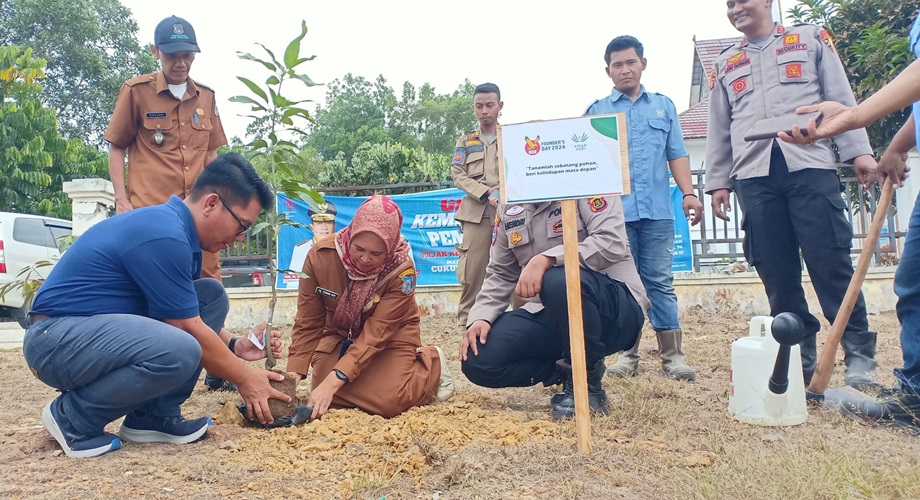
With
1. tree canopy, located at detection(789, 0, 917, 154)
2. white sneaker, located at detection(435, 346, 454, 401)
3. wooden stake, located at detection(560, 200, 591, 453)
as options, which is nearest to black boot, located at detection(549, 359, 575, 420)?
wooden stake, located at detection(560, 200, 591, 453)

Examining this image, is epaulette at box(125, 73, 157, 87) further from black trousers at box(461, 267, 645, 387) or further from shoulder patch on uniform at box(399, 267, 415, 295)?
black trousers at box(461, 267, 645, 387)

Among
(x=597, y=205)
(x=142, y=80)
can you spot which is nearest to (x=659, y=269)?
(x=597, y=205)

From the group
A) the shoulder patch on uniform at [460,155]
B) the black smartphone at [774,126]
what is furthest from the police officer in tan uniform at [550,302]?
the shoulder patch on uniform at [460,155]

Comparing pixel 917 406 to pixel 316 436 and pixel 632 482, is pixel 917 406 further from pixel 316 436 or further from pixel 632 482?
pixel 316 436

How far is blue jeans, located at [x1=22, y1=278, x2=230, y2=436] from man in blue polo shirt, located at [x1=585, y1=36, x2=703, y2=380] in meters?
2.34

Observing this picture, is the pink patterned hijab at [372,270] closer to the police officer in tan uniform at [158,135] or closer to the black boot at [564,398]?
the black boot at [564,398]

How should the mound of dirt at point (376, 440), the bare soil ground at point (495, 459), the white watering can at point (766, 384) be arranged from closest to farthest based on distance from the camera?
the bare soil ground at point (495, 459) < the mound of dirt at point (376, 440) < the white watering can at point (766, 384)

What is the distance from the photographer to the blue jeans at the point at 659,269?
3836 mm

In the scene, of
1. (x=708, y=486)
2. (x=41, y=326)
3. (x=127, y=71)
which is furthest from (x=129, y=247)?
(x=127, y=71)

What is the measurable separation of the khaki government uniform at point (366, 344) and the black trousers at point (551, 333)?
0.28 metres

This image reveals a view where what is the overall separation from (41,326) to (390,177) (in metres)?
6.58

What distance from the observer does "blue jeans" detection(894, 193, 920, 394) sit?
98.6 inches

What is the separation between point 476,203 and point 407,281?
2.17m

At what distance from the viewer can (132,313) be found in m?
2.45
